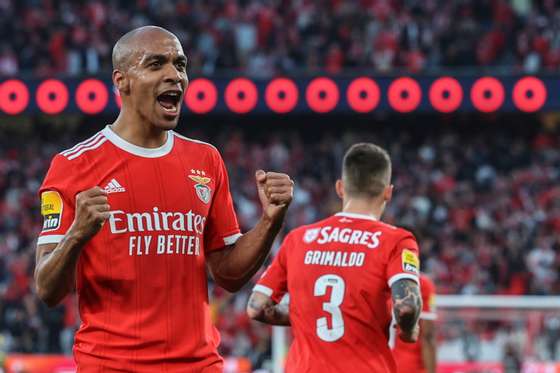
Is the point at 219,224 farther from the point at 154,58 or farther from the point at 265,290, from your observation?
the point at 265,290

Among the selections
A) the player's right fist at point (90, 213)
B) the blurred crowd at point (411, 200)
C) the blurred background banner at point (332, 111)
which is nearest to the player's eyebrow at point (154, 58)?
the player's right fist at point (90, 213)

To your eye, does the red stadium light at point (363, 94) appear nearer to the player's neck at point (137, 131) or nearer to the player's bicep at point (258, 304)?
the player's bicep at point (258, 304)

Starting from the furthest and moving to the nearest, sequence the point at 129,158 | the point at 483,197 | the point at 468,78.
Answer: the point at 483,197, the point at 468,78, the point at 129,158

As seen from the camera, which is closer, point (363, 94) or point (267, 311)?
point (267, 311)

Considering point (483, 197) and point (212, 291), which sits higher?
point (483, 197)

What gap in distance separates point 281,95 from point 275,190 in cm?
1424

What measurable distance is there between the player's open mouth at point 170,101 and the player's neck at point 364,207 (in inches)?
55.4

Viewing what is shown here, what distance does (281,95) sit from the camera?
697 inches

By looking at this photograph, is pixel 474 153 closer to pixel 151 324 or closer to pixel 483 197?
pixel 483 197

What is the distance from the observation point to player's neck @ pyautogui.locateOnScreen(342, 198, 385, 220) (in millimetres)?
4785

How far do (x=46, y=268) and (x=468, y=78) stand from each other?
47.4 ft

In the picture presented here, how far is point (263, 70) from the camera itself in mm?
19438

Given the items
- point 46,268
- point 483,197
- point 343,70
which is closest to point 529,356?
point 46,268

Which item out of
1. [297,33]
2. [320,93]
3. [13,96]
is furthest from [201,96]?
[297,33]
